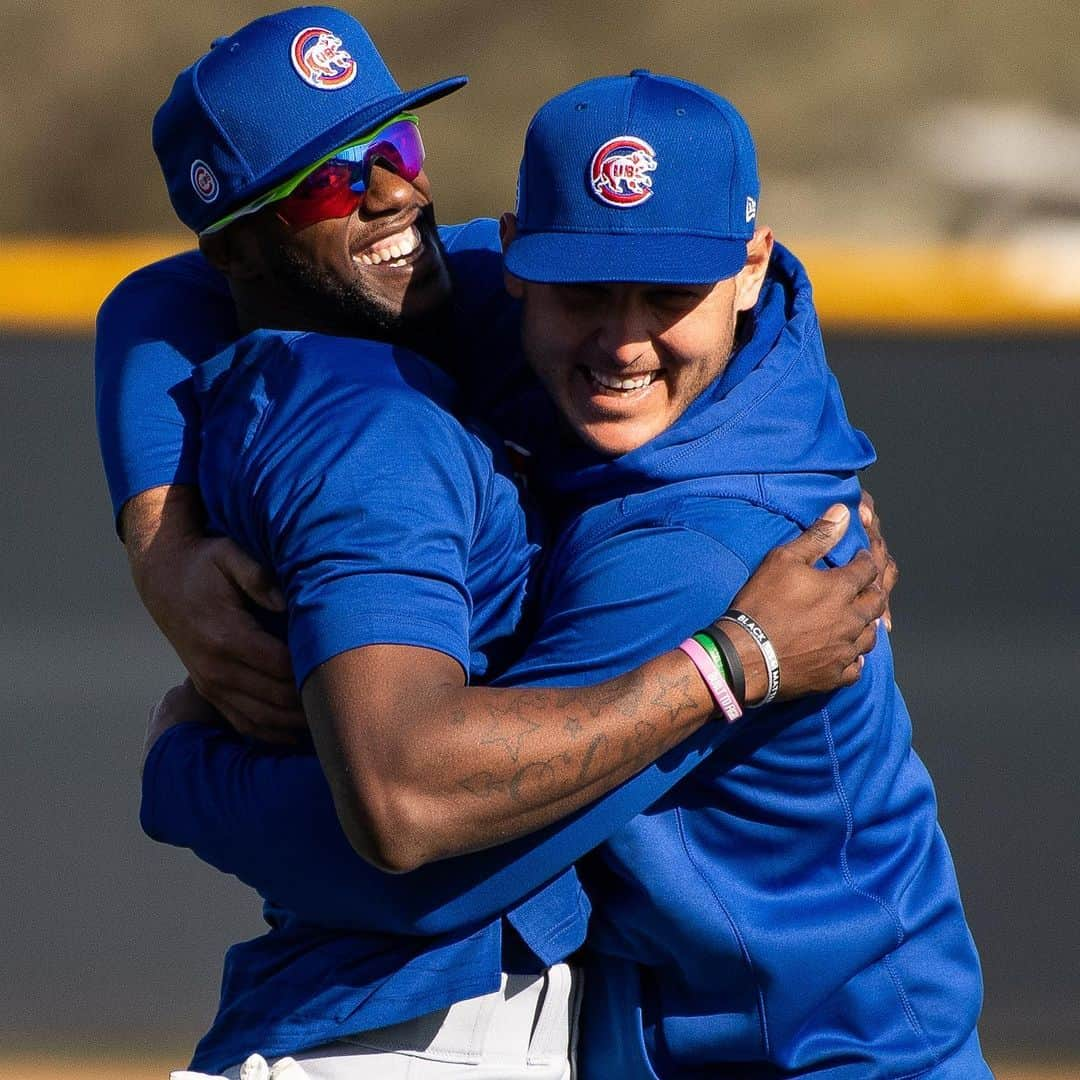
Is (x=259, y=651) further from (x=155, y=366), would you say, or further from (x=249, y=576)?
(x=155, y=366)

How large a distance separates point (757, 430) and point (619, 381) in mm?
180

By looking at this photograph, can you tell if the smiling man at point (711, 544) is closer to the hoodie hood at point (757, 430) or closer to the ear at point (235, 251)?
the hoodie hood at point (757, 430)

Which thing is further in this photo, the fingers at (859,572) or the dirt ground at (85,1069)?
the dirt ground at (85,1069)

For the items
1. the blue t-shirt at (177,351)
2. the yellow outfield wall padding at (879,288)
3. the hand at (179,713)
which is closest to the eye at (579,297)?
the blue t-shirt at (177,351)

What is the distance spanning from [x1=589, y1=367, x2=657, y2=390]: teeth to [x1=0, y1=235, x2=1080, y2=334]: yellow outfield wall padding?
422 centimetres

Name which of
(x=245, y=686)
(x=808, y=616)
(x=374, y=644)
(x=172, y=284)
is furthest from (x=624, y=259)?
(x=172, y=284)

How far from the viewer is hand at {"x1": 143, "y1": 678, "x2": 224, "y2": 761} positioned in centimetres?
243

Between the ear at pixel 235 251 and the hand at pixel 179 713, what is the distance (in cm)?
56

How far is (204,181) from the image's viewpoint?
7.91ft

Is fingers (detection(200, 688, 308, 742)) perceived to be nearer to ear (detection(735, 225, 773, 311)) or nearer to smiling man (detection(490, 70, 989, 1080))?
smiling man (detection(490, 70, 989, 1080))

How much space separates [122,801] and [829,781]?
3.93m

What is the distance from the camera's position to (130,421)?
98.0 inches

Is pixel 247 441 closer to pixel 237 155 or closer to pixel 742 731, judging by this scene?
pixel 237 155

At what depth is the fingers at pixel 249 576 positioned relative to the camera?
7.10 ft
